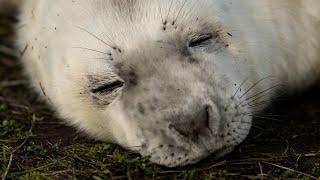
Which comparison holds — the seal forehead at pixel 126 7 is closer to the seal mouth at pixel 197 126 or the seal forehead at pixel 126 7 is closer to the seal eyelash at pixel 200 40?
the seal eyelash at pixel 200 40

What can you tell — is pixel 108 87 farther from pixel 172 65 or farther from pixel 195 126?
pixel 195 126

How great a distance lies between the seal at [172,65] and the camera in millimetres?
3070

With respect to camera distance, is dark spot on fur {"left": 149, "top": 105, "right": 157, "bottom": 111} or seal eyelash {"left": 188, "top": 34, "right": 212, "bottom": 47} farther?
seal eyelash {"left": 188, "top": 34, "right": 212, "bottom": 47}

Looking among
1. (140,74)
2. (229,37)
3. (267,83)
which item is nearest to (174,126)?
(140,74)

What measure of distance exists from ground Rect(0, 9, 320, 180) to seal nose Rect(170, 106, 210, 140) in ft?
0.70

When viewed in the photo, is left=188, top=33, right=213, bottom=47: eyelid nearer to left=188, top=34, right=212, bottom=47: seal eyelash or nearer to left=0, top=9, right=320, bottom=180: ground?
left=188, top=34, right=212, bottom=47: seal eyelash

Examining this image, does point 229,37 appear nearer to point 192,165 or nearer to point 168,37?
point 168,37

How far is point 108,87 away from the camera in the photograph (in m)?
3.42

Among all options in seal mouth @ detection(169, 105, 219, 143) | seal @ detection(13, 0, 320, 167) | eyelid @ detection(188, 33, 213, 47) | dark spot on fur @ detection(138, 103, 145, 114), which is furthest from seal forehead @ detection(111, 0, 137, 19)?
seal mouth @ detection(169, 105, 219, 143)

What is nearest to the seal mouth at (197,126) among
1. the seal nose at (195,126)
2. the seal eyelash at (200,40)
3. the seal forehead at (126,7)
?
the seal nose at (195,126)

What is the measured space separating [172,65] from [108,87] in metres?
0.44

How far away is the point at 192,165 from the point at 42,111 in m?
1.69

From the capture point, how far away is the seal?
3.07 meters

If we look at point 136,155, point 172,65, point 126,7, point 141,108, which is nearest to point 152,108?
point 141,108
